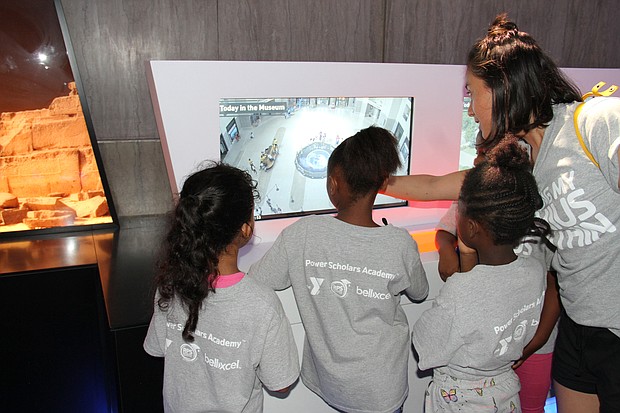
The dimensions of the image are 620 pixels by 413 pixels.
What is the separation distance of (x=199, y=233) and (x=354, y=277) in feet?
1.13

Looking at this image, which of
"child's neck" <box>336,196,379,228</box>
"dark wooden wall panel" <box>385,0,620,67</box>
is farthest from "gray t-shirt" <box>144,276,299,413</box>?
"dark wooden wall panel" <box>385,0,620,67</box>

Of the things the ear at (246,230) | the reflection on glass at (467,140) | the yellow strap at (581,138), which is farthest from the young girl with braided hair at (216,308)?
the reflection on glass at (467,140)

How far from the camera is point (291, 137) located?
1.53 meters

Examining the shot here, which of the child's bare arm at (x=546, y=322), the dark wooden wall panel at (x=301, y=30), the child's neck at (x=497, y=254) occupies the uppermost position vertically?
the dark wooden wall panel at (x=301, y=30)

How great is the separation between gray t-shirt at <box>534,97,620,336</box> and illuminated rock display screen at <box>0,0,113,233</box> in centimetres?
155

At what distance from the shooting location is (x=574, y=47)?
2.56m

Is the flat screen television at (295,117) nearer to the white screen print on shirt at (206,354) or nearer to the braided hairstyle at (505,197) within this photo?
the white screen print on shirt at (206,354)

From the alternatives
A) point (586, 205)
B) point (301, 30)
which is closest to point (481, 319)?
point (586, 205)

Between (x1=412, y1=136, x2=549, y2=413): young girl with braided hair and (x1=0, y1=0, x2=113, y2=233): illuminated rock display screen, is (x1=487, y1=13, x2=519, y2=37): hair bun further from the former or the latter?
(x1=0, y1=0, x2=113, y2=233): illuminated rock display screen

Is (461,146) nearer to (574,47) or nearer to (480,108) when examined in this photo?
(480,108)

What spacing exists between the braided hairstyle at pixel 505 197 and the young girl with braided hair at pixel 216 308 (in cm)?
45

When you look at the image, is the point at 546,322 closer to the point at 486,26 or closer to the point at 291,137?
the point at 291,137

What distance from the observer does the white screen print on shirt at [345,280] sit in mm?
1092

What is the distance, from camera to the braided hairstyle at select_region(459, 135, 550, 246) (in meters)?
1.03
